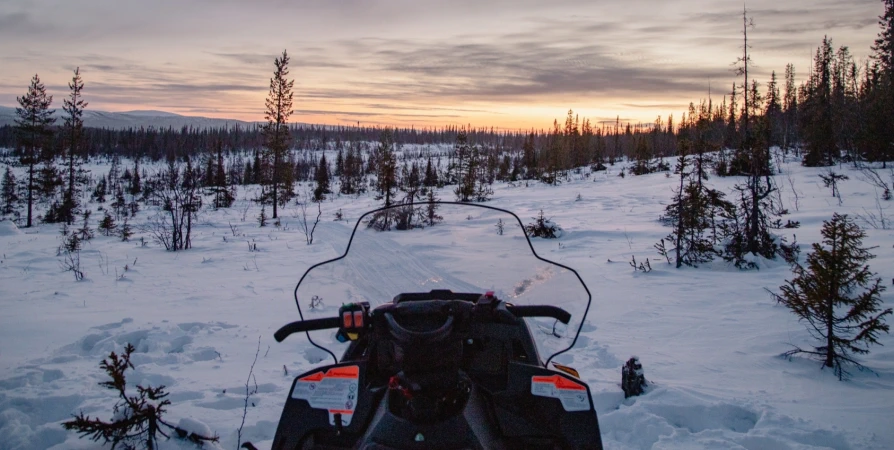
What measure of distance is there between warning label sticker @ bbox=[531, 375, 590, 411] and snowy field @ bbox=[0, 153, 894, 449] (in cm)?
192

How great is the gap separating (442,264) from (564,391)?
1.07 metres

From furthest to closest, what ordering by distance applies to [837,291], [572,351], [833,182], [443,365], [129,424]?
1. [833,182]
2. [572,351]
3. [837,291]
4. [129,424]
5. [443,365]

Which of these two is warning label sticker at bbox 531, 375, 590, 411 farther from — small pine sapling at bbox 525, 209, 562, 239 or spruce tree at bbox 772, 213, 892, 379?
small pine sapling at bbox 525, 209, 562, 239

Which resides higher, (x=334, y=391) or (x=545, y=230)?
(x=545, y=230)

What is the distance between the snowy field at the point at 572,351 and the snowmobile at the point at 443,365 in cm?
174

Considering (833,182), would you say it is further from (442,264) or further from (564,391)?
(564,391)

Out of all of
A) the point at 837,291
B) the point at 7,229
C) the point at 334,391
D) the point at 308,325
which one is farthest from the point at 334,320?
the point at 7,229

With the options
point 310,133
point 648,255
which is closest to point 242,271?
point 648,255

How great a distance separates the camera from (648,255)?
33.6ft

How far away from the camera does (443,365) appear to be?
1.70 m

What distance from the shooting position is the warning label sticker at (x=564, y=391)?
1906 mm

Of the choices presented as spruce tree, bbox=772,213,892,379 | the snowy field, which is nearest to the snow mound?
the snowy field

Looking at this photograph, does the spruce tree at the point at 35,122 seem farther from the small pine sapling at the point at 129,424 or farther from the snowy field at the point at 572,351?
the small pine sapling at the point at 129,424

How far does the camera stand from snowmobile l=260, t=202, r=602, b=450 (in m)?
1.65
